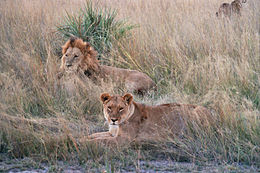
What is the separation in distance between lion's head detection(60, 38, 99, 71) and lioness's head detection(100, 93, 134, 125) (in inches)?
102

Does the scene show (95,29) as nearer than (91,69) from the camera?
No

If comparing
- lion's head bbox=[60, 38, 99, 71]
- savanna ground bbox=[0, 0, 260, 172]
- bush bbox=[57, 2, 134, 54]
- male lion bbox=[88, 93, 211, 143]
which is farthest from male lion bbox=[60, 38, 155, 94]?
male lion bbox=[88, 93, 211, 143]

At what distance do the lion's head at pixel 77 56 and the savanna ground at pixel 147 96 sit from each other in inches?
9.9

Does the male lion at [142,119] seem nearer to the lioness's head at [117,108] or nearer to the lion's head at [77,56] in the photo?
the lioness's head at [117,108]

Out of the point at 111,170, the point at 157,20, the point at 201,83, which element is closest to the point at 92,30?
the point at 157,20

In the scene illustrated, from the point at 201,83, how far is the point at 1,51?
4.04m

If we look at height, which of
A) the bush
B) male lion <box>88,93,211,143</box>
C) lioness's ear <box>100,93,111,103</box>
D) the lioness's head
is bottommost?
male lion <box>88,93,211,143</box>

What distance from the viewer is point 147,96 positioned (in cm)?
680

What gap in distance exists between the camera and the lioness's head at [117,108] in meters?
4.42

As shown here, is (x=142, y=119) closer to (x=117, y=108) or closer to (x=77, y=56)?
(x=117, y=108)

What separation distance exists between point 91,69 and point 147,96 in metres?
1.20

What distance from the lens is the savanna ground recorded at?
4.07 meters

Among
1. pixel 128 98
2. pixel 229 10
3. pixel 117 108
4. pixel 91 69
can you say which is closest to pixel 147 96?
pixel 91 69

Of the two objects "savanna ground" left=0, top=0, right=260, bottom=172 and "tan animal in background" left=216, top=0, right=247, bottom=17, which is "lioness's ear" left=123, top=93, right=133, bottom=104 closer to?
"savanna ground" left=0, top=0, right=260, bottom=172
